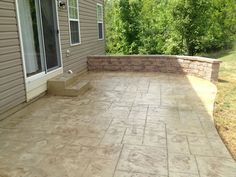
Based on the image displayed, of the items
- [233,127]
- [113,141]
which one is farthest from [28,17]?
[233,127]

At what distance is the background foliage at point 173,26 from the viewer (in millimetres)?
9117

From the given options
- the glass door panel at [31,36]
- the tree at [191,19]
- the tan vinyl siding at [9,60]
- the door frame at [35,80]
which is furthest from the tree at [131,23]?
the tan vinyl siding at [9,60]

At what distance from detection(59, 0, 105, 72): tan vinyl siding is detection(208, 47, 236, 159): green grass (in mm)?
3648

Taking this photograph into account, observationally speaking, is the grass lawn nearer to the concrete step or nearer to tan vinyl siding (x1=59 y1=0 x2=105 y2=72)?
the concrete step

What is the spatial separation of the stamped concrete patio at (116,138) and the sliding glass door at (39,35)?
2.40ft

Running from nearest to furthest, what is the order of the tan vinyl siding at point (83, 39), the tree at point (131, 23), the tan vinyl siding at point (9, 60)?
the tan vinyl siding at point (9, 60), the tan vinyl siding at point (83, 39), the tree at point (131, 23)

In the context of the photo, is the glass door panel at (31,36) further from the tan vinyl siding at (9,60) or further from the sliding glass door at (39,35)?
the tan vinyl siding at (9,60)

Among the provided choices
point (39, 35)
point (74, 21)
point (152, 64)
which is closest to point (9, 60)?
point (39, 35)

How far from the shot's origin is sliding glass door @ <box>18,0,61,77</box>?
14.0 ft

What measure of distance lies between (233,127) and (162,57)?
3.99 metres

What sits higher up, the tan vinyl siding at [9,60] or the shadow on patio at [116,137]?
the tan vinyl siding at [9,60]

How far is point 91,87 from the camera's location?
5586 millimetres

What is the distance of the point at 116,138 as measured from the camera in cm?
304

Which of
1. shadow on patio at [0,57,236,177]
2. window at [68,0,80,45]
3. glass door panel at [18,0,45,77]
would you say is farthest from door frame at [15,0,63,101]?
window at [68,0,80,45]
